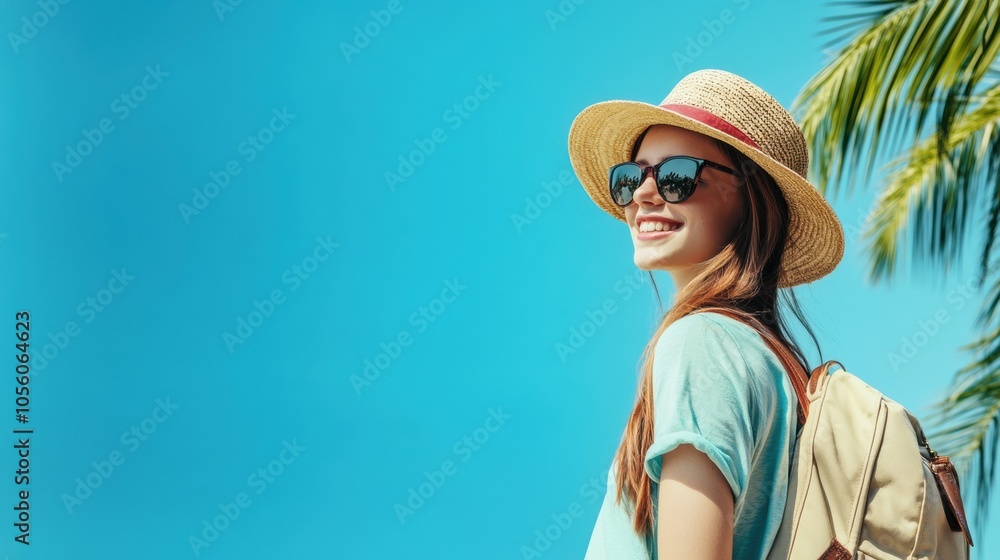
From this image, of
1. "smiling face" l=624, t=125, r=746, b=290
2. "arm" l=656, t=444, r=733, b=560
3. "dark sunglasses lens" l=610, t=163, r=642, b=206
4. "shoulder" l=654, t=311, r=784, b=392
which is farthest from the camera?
"dark sunglasses lens" l=610, t=163, r=642, b=206

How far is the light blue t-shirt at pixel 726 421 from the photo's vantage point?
1468 mm

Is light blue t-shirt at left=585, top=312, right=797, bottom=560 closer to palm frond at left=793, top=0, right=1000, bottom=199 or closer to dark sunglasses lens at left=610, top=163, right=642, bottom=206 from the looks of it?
dark sunglasses lens at left=610, top=163, right=642, bottom=206

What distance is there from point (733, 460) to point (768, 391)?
6.3 inches

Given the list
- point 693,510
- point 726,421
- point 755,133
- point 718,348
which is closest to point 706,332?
point 718,348

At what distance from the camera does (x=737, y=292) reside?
1.78 m

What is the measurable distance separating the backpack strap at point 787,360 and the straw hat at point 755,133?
0.92 feet

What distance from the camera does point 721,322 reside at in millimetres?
1619

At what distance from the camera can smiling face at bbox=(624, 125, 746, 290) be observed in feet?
6.16

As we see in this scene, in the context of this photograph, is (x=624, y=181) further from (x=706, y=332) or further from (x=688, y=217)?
(x=706, y=332)

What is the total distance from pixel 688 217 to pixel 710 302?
21 centimetres

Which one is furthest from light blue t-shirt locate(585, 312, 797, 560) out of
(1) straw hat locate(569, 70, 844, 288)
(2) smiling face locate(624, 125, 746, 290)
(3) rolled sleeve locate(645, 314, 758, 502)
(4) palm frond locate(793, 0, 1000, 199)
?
(4) palm frond locate(793, 0, 1000, 199)

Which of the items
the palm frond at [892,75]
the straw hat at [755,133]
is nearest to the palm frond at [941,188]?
the palm frond at [892,75]

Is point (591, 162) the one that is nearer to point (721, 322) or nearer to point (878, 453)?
point (721, 322)

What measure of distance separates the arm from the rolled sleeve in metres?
0.02
